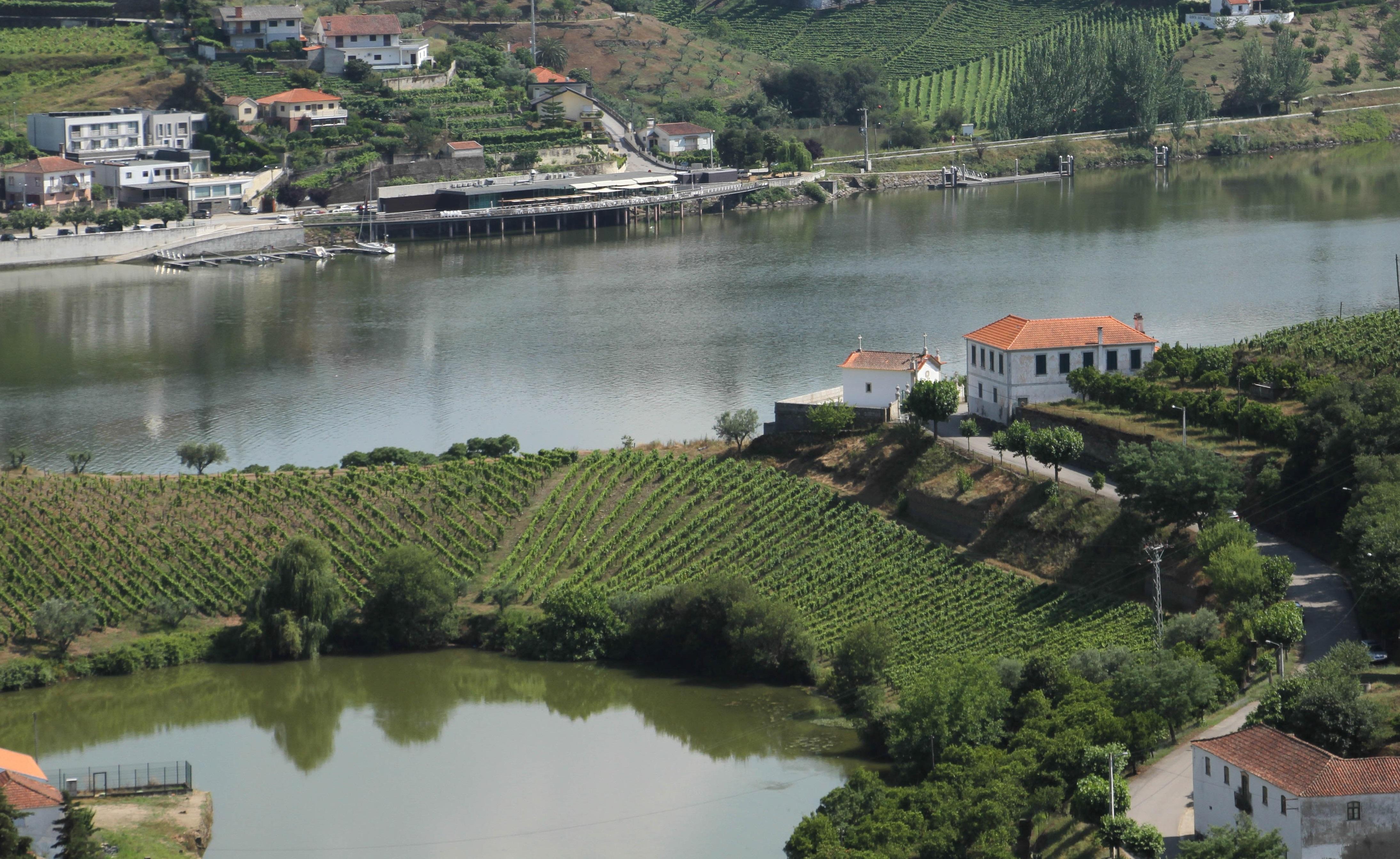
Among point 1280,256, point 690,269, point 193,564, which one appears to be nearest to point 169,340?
point 690,269

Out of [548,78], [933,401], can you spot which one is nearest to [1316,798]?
[933,401]

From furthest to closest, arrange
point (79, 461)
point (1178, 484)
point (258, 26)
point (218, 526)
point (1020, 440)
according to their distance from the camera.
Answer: point (258, 26) → point (79, 461) → point (218, 526) → point (1020, 440) → point (1178, 484)

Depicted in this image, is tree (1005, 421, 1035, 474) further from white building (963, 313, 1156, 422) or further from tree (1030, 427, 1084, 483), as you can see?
white building (963, 313, 1156, 422)

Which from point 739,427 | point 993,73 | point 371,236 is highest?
point 993,73

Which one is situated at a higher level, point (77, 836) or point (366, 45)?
point (366, 45)

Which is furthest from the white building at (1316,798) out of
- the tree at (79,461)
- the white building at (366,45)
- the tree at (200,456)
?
the white building at (366,45)

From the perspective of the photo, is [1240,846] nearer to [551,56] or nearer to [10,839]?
[10,839]

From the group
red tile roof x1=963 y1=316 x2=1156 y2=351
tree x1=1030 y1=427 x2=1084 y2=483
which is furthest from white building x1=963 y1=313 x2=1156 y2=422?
tree x1=1030 y1=427 x2=1084 y2=483
